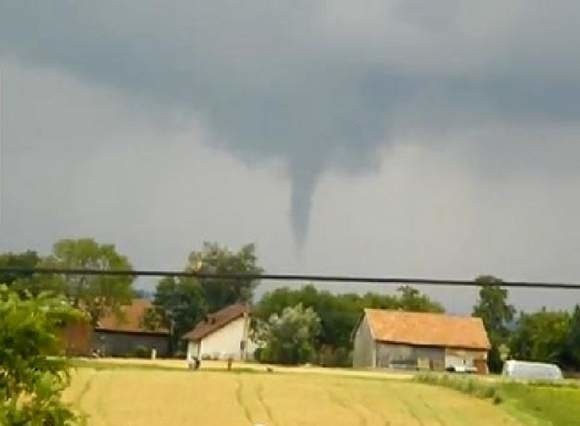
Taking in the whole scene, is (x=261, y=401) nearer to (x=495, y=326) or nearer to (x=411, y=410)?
(x=411, y=410)

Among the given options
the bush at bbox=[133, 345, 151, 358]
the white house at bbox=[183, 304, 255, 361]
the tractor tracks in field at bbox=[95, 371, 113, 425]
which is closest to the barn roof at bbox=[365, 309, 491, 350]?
the white house at bbox=[183, 304, 255, 361]

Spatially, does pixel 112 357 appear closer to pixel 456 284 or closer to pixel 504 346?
pixel 504 346

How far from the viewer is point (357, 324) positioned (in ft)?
194

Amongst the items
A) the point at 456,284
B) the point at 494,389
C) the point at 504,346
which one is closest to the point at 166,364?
the point at 494,389

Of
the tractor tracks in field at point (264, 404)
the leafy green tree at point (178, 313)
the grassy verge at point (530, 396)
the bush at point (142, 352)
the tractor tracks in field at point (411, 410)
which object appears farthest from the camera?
the bush at point (142, 352)

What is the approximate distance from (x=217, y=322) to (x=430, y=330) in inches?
502

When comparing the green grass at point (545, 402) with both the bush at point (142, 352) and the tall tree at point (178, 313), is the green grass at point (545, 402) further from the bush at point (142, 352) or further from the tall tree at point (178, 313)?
the bush at point (142, 352)

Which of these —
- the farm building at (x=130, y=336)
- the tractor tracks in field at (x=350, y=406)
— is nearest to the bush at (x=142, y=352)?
the farm building at (x=130, y=336)

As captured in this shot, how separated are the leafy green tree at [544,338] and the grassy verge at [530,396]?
1229cm

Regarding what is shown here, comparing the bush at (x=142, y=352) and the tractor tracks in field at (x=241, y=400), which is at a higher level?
the bush at (x=142, y=352)

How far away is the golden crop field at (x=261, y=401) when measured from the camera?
103ft

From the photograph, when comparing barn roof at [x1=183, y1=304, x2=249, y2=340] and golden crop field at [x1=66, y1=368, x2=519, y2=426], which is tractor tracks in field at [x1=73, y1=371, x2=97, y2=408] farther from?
barn roof at [x1=183, y1=304, x2=249, y2=340]

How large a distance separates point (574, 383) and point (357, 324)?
15.7 meters

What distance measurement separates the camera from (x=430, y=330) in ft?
188
